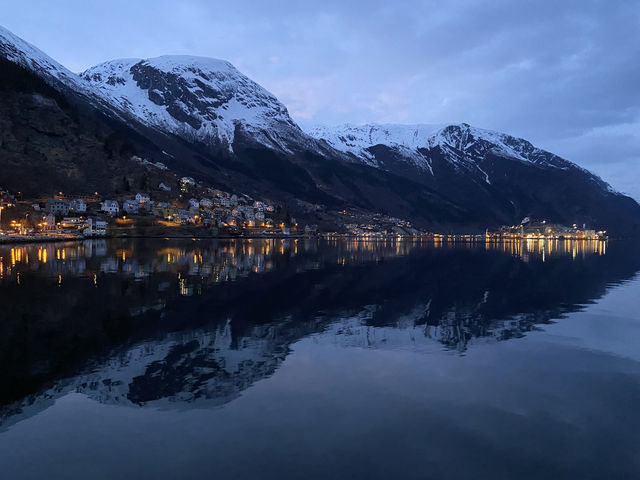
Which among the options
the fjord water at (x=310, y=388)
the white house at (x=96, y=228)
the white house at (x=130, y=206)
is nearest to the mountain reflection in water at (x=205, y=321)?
the fjord water at (x=310, y=388)

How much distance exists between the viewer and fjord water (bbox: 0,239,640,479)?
10.9 meters

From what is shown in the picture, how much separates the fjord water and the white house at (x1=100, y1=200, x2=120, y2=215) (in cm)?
14496

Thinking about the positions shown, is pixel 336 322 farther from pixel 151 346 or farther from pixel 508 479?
pixel 508 479

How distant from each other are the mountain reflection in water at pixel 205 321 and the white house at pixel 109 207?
124625 millimetres

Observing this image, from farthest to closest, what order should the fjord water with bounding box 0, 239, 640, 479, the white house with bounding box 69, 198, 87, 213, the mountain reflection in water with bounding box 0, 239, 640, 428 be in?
the white house with bounding box 69, 198, 87, 213, the mountain reflection in water with bounding box 0, 239, 640, 428, the fjord water with bounding box 0, 239, 640, 479

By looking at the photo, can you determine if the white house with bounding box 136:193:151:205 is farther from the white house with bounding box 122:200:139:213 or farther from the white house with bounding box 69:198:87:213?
the white house with bounding box 69:198:87:213

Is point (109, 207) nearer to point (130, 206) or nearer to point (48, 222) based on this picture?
point (130, 206)

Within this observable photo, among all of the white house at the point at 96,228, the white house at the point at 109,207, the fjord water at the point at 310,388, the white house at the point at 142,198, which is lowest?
the fjord water at the point at 310,388

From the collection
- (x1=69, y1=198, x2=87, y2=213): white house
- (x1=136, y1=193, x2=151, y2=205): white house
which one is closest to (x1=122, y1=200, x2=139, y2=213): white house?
(x1=136, y1=193, x2=151, y2=205): white house

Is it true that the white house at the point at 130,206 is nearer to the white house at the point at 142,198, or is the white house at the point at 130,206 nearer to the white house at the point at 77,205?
the white house at the point at 142,198

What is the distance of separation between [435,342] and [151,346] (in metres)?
13.7

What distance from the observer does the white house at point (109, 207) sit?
554 feet

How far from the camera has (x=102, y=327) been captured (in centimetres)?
2428

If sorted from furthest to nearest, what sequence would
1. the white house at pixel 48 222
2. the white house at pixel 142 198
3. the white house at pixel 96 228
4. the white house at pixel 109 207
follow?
the white house at pixel 142 198, the white house at pixel 109 207, the white house at pixel 96 228, the white house at pixel 48 222
